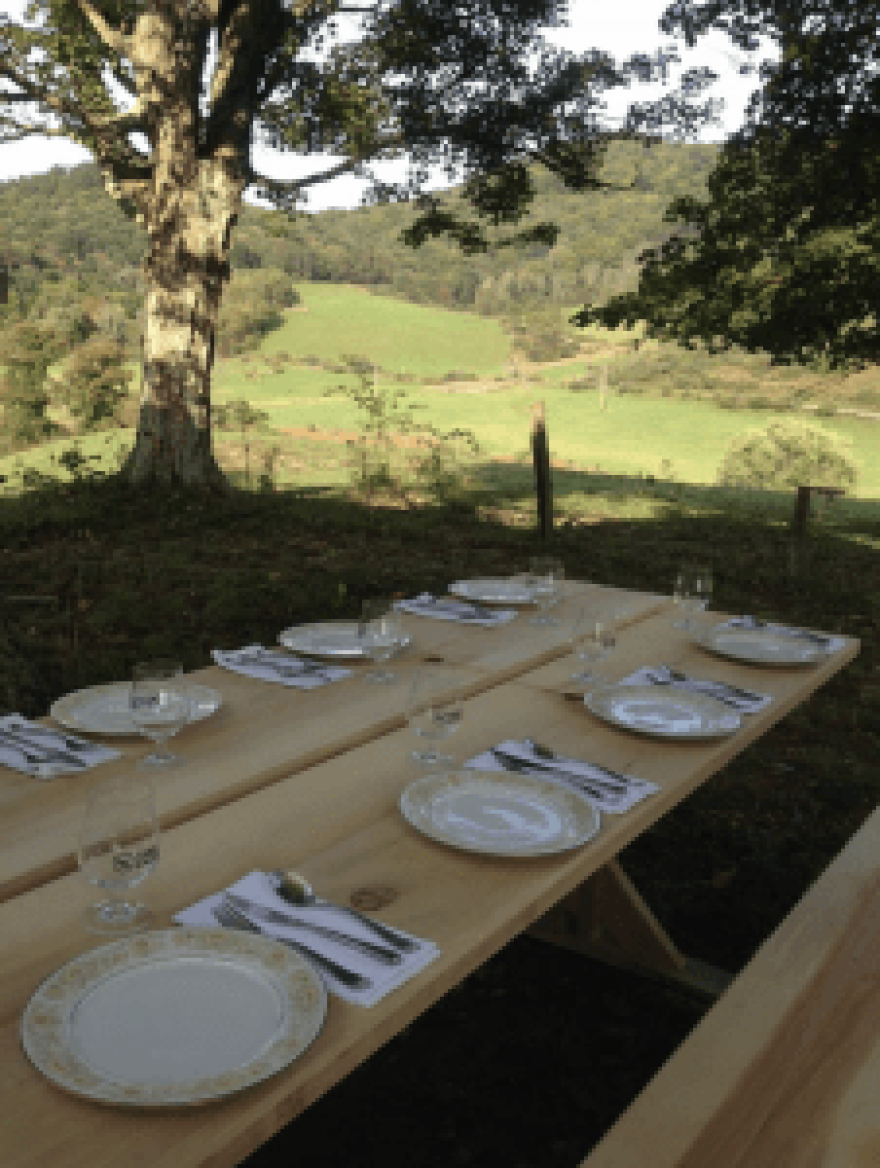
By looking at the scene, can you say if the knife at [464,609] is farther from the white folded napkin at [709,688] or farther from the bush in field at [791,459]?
the bush in field at [791,459]

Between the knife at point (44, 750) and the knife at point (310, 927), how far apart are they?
621mm

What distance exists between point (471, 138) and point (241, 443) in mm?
8962

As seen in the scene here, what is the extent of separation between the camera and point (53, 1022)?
1.02m

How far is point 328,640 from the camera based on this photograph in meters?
2.63

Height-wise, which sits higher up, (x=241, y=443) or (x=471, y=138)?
(x=471, y=138)

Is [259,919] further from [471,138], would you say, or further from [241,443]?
[241,443]

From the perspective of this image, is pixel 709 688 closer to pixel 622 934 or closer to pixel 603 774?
pixel 603 774

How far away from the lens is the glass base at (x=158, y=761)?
1.78 metres

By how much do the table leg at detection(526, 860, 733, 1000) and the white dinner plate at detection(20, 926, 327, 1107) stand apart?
163cm

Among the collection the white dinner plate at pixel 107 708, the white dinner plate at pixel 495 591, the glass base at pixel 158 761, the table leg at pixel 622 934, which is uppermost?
the white dinner plate at pixel 495 591

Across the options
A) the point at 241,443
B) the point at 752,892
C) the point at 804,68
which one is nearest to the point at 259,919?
the point at 752,892

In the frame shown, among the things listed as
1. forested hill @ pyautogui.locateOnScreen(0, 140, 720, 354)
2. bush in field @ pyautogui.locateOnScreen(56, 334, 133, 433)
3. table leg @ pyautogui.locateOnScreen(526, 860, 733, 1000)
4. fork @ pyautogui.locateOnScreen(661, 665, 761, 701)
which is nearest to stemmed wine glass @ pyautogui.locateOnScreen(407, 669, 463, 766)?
fork @ pyautogui.locateOnScreen(661, 665, 761, 701)

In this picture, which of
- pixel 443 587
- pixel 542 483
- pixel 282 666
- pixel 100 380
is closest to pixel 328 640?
pixel 282 666

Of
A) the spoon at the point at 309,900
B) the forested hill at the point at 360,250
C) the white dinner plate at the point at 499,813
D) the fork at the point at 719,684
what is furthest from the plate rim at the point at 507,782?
the forested hill at the point at 360,250
